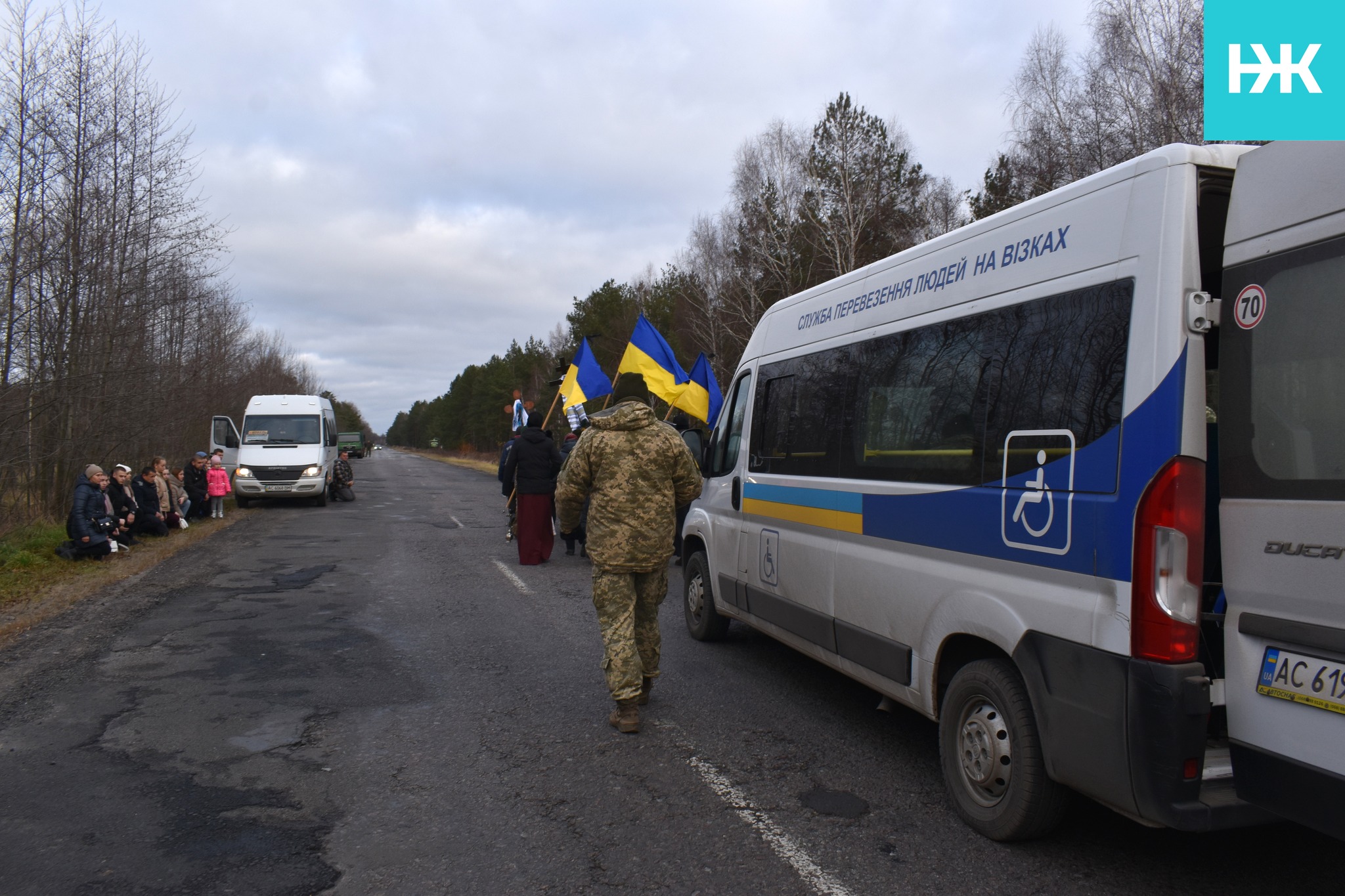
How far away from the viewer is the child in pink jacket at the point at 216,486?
58.0 ft

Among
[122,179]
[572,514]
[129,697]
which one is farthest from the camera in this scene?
[122,179]

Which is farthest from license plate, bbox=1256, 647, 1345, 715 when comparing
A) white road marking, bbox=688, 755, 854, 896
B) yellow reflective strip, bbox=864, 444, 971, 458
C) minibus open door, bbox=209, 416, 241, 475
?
minibus open door, bbox=209, 416, 241, 475

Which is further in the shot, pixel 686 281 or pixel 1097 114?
pixel 686 281

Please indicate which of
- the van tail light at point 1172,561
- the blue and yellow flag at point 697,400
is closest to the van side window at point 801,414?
the van tail light at point 1172,561

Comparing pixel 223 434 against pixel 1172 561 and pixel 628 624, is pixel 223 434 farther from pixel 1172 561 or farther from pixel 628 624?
pixel 1172 561

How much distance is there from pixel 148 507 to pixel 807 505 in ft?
43.4

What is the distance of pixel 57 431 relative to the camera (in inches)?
574

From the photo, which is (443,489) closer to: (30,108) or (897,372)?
(30,108)

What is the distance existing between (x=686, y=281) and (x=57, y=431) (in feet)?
89.1

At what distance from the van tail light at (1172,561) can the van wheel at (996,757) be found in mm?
685

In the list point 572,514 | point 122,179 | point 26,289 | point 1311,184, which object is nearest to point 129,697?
point 572,514

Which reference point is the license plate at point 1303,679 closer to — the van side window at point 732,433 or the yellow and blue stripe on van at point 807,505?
the yellow and blue stripe on van at point 807,505

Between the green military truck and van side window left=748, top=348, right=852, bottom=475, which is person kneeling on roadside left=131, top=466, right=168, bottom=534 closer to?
van side window left=748, top=348, right=852, bottom=475

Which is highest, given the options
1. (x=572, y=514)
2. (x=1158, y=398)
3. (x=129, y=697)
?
(x=1158, y=398)
